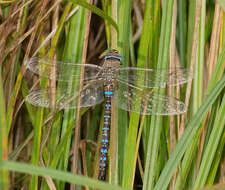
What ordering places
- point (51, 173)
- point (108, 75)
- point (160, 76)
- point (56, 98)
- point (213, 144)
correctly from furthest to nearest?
point (108, 75) < point (56, 98) < point (160, 76) < point (213, 144) < point (51, 173)

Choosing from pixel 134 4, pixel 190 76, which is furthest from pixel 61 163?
pixel 134 4

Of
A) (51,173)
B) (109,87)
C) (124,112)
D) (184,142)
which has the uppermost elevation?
(109,87)

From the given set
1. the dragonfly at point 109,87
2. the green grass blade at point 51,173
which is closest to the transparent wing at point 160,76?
the dragonfly at point 109,87

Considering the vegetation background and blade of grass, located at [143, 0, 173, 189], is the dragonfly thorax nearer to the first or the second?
the vegetation background

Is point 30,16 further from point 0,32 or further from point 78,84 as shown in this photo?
point 78,84

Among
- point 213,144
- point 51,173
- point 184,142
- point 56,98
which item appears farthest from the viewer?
point 56,98

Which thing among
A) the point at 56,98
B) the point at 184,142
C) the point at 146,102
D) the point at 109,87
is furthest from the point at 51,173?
the point at 109,87

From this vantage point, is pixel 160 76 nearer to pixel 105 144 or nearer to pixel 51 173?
pixel 105 144

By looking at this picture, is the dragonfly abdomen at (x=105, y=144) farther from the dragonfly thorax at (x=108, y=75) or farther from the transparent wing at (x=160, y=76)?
the transparent wing at (x=160, y=76)
